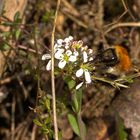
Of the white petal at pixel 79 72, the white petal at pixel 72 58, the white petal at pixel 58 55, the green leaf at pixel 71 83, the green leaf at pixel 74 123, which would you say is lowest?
the green leaf at pixel 74 123

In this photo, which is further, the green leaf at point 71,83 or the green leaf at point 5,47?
the green leaf at point 5,47

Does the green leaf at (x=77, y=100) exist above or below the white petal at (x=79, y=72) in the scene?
below

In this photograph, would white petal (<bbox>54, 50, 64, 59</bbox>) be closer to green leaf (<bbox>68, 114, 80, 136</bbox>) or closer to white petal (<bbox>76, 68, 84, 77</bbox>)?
white petal (<bbox>76, 68, 84, 77</bbox>)

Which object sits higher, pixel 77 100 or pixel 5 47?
pixel 5 47

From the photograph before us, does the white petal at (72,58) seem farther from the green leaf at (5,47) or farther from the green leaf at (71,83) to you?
the green leaf at (5,47)

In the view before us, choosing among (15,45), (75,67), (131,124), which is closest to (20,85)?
(15,45)

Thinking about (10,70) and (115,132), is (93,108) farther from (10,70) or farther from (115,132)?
(10,70)

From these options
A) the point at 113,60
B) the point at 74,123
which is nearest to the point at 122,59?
the point at 113,60

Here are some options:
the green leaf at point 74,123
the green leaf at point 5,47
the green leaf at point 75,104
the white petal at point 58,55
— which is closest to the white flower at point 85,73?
the white petal at point 58,55

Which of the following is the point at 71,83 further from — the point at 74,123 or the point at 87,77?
the point at 74,123
